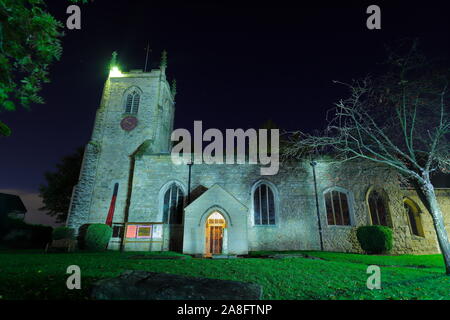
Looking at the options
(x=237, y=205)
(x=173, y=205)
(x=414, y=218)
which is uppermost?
(x=173, y=205)

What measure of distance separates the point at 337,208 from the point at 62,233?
19.7 metres

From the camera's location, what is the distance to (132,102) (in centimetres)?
2280

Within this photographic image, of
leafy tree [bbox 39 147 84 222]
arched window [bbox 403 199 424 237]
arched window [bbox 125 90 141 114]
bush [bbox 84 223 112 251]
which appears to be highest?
arched window [bbox 125 90 141 114]

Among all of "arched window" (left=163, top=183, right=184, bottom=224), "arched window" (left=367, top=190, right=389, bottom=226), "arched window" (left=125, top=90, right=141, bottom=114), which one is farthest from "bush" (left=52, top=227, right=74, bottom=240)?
"arched window" (left=367, top=190, right=389, bottom=226)

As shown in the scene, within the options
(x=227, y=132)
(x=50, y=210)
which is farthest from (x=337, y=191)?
(x=50, y=210)

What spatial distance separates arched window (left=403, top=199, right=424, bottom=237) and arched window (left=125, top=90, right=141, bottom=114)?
86.6 feet

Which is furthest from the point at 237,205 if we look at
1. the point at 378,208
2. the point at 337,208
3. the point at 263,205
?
the point at 378,208

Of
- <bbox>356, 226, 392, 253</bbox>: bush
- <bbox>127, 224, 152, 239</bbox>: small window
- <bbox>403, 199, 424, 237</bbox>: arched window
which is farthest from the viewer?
<bbox>403, 199, 424, 237</bbox>: arched window

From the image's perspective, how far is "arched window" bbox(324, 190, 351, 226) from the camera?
16578 mm

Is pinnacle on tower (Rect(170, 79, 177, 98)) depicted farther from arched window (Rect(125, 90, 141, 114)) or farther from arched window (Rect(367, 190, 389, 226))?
arched window (Rect(367, 190, 389, 226))

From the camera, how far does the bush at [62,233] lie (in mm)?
15249

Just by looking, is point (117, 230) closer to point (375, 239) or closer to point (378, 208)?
point (375, 239)

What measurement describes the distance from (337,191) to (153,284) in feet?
55.2

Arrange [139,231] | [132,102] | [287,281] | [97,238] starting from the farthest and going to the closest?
[132,102], [139,231], [97,238], [287,281]
